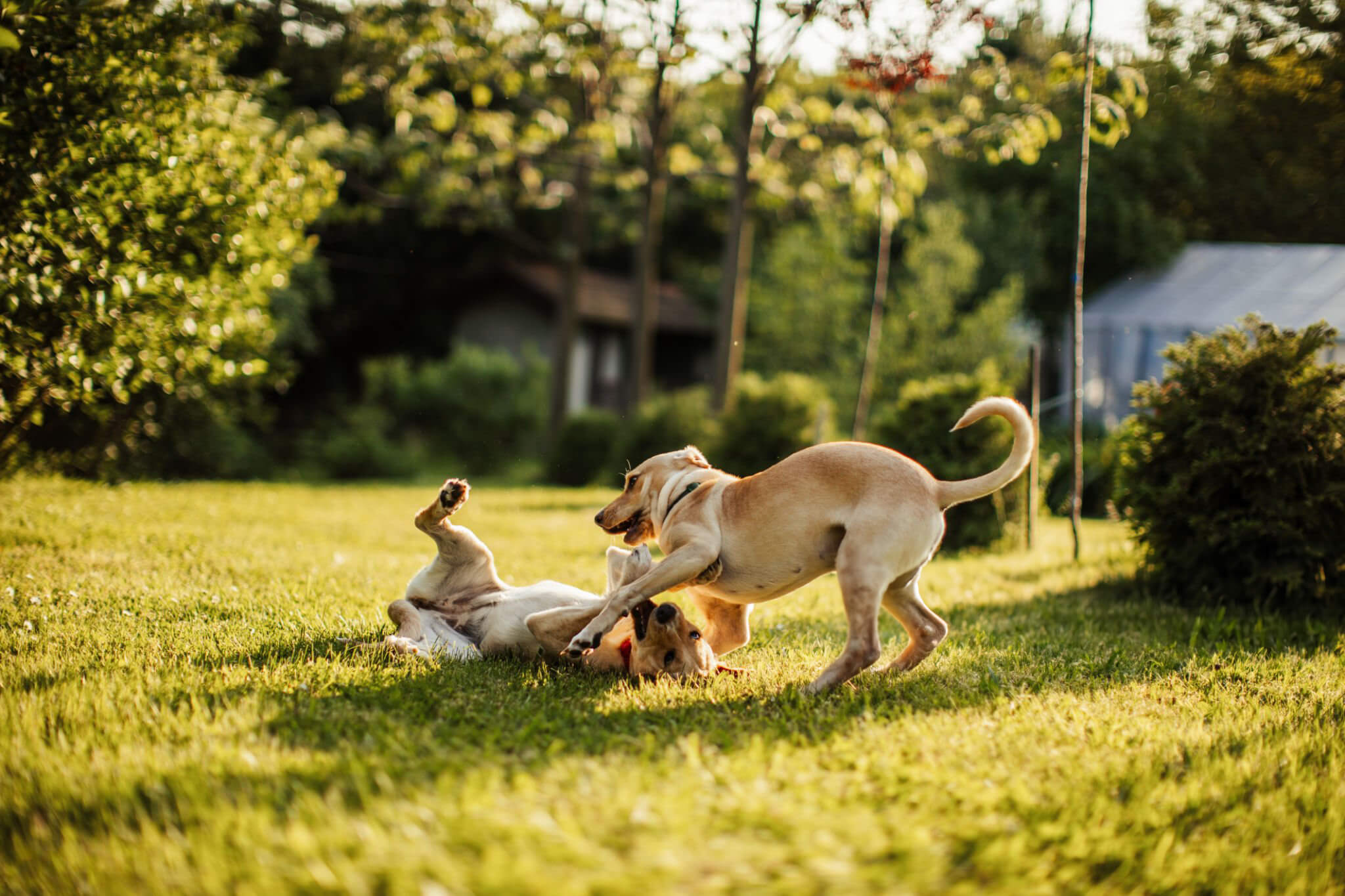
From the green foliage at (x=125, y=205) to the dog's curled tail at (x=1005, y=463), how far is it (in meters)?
5.96

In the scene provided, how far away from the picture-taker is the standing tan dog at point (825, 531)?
4195 mm

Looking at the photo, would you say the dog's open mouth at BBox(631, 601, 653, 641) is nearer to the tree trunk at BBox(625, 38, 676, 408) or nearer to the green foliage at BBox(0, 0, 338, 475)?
the green foliage at BBox(0, 0, 338, 475)

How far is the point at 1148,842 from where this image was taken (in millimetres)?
2920

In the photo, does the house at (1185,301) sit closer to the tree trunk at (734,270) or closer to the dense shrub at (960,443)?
the tree trunk at (734,270)

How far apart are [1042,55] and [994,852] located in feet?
63.8

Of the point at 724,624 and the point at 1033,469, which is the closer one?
the point at 724,624

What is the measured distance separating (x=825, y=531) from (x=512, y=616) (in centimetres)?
167

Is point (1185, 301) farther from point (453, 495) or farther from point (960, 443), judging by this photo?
point (453, 495)

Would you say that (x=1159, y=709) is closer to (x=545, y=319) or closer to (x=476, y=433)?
(x=476, y=433)

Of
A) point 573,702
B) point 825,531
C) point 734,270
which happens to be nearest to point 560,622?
point 573,702

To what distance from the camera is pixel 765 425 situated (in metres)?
14.5

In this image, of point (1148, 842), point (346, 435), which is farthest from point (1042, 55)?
point (1148, 842)

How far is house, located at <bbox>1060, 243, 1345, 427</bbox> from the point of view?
1980 centimetres

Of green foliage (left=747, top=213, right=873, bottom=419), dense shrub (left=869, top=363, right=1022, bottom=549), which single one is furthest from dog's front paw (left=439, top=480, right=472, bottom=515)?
green foliage (left=747, top=213, right=873, bottom=419)
